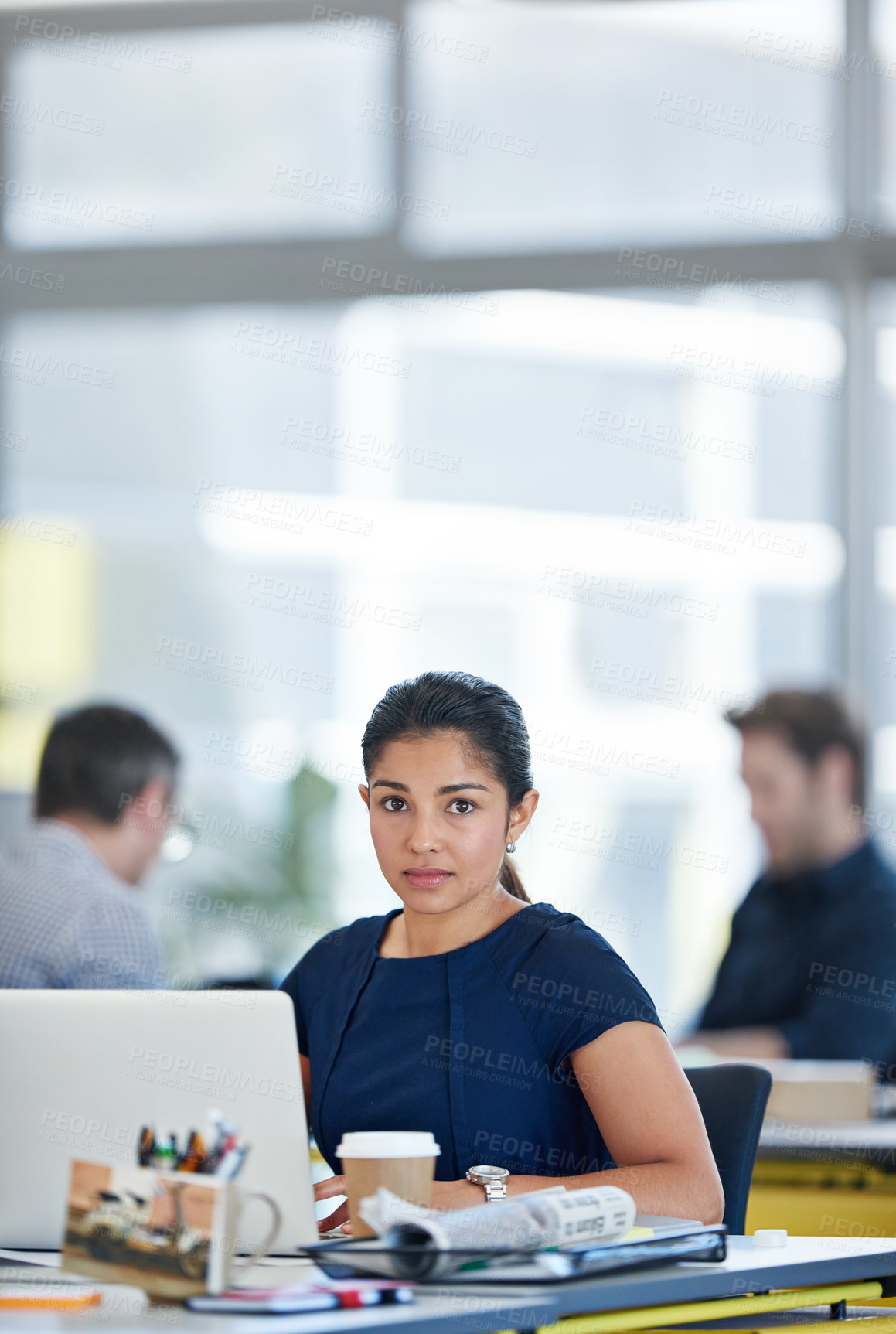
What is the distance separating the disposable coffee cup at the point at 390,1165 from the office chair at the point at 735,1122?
620mm

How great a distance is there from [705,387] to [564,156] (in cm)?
83

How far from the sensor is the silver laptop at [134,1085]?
1481 mm

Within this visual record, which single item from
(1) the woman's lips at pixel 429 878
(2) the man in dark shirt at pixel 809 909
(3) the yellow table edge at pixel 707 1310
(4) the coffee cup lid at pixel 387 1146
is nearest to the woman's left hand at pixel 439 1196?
(4) the coffee cup lid at pixel 387 1146

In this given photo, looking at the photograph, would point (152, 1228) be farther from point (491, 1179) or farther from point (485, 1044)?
point (485, 1044)

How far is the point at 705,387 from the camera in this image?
4.73 metres

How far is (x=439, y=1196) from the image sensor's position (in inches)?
62.3

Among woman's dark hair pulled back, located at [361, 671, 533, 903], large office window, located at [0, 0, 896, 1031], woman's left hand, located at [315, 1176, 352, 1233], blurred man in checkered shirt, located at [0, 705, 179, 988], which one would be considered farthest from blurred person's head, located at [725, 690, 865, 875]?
woman's left hand, located at [315, 1176, 352, 1233]

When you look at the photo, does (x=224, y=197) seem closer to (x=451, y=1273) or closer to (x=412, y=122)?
(x=412, y=122)

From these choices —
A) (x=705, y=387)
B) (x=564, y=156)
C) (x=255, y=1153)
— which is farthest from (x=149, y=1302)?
(x=564, y=156)

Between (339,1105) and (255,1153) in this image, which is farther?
(339,1105)

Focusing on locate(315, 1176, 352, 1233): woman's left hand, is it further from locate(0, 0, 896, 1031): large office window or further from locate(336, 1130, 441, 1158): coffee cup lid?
locate(0, 0, 896, 1031): large office window

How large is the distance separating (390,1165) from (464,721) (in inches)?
25.0

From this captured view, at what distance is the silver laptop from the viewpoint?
1.48 m

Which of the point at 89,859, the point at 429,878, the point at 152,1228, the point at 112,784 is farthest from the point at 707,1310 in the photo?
the point at 112,784
